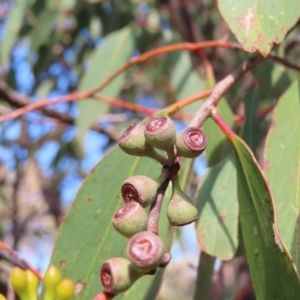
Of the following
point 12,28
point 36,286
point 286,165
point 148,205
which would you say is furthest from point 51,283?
point 12,28

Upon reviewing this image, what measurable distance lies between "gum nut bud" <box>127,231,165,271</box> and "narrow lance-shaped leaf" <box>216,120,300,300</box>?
0.24 m

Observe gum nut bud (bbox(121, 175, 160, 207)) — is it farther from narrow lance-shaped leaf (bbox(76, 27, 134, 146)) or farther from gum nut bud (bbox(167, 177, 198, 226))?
narrow lance-shaped leaf (bbox(76, 27, 134, 146))

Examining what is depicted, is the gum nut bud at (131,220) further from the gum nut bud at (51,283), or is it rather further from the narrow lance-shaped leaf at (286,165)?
the narrow lance-shaped leaf at (286,165)

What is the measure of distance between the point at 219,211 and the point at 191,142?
1.35ft

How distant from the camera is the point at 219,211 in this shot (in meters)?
0.92

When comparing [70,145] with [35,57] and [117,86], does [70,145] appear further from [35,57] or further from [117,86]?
[117,86]

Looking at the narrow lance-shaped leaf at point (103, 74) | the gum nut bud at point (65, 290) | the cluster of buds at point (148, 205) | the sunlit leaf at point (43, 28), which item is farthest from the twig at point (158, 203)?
the sunlit leaf at point (43, 28)

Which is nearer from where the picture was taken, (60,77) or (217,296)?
(217,296)

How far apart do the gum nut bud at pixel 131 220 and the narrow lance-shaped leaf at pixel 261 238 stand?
0.73ft

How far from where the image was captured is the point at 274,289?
63cm

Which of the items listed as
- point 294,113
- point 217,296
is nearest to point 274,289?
point 294,113

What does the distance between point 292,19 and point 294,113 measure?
168 millimetres

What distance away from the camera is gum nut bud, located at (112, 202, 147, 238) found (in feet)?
1.46

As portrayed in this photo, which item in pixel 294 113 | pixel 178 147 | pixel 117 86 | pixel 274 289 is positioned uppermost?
pixel 117 86
